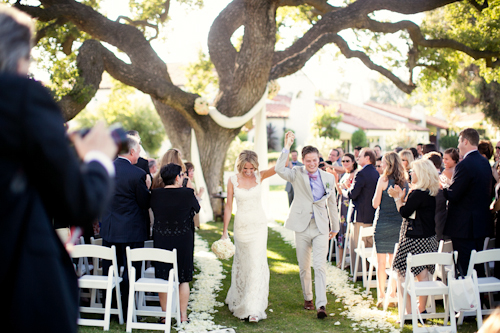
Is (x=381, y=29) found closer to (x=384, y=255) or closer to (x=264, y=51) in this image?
(x=264, y=51)

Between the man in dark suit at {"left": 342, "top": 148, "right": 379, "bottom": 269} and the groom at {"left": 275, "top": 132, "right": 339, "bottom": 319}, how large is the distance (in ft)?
4.51

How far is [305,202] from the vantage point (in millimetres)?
6332

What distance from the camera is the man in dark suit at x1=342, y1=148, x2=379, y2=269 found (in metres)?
7.59

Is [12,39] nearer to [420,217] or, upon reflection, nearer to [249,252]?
[249,252]

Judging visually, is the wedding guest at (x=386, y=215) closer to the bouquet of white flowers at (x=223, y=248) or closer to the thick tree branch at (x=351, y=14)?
the bouquet of white flowers at (x=223, y=248)

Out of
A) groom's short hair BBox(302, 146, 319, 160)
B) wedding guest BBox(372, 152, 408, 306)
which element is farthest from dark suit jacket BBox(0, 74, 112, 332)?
wedding guest BBox(372, 152, 408, 306)

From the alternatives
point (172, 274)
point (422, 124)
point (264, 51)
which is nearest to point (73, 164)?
point (172, 274)

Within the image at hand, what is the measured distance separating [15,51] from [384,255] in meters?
5.91

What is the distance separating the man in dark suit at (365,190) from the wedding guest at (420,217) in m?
1.90

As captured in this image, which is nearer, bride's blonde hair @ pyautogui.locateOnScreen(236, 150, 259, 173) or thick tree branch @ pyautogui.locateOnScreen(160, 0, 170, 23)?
bride's blonde hair @ pyautogui.locateOnScreen(236, 150, 259, 173)

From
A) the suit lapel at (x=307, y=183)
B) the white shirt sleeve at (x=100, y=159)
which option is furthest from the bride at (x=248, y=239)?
the white shirt sleeve at (x=100, y=159)

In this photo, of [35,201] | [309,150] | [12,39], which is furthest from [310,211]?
[12,39]

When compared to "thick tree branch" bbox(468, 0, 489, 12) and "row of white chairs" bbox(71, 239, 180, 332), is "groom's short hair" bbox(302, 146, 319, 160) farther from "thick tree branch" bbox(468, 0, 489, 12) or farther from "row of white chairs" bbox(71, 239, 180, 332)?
"thick tree branch" bbox(468, 0, 489, 12)

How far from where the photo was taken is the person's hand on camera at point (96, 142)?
63.9 inches
